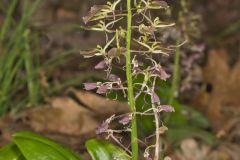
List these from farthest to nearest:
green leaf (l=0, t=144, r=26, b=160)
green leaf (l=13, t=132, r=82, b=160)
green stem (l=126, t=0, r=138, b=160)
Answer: green leaf (l=0, t=144, r=26, b=160) → green leaf (l=13, t=132, r=82, b=160) → green stem (l=126, t=0, r=138, b=160)

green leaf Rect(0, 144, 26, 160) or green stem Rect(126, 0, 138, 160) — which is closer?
green stem Rect(126, 0, 138, 160)

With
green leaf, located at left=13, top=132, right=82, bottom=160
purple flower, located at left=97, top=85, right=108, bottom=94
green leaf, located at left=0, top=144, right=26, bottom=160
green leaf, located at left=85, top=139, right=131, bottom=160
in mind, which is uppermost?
purple flower, located at left=97, top=85, right=108, bottom=94

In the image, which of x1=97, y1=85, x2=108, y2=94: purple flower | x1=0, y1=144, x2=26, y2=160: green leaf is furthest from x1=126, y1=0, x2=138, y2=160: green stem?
x1=0, y1=144, x2=26, y2=160: green leaf

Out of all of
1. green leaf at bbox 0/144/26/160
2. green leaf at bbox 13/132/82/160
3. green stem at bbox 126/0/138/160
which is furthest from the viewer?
green leaf at bbox 0/144/26/160

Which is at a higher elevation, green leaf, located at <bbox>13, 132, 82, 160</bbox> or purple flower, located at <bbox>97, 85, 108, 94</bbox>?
purple flower, located at <bbox>97, 85, 108, 94</bbox>

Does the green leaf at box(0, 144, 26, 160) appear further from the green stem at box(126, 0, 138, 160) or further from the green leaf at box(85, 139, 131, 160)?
the green stem at box(126, 0, 138, 160)

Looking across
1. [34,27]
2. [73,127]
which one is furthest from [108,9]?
[34,27]

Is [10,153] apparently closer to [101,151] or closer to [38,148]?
[38,148]
